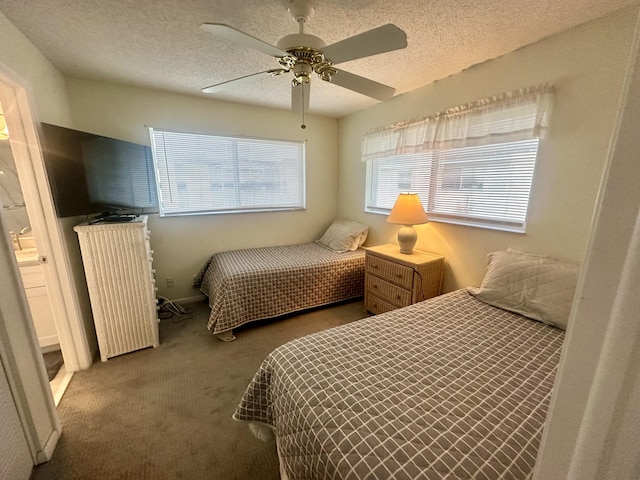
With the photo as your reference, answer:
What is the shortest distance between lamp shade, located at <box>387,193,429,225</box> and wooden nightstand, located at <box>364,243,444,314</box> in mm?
347

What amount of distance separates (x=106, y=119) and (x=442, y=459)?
348 centimetres

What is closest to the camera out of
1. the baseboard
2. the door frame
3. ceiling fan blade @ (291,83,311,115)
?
the door frame

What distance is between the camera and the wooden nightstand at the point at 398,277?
2.29 m

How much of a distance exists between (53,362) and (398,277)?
3.02 meters

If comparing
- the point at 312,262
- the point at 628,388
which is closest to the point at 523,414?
the point at 628,388

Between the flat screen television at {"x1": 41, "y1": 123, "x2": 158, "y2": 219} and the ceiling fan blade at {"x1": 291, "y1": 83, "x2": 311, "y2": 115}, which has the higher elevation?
the ceiling fan blade at {"x1": 291, "y1": 83, "x2": 311, "y2": 115}

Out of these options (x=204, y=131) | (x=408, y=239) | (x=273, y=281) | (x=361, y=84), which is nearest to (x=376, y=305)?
(x=408, y=239)

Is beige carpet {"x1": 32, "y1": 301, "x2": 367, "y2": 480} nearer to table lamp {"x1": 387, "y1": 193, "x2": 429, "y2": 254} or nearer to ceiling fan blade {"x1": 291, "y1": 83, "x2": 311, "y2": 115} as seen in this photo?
table lamp {"x1": 387, "y1": 193, "x2": 429, "y2": 254}

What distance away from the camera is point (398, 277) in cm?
241

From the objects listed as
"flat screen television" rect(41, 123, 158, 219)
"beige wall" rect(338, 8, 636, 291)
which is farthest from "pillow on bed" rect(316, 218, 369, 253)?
"flat screen television" rect(41, 123, 158, 219)

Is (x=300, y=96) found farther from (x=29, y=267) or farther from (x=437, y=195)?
(x=29, y=267)

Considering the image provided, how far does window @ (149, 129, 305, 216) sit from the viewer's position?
2.83 meters

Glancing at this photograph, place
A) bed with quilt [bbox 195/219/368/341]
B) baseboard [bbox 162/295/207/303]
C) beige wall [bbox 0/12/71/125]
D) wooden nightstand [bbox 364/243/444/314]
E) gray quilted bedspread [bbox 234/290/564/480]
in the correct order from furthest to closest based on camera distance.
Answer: baseboard [bbox 162/295/207/303] → bed with quilt [bbox 195/219/368/341] → wooden nightstand [bbox 364/243/444/314] → beige wall [bbox 0/12/71/125] → gray quilted bedspread [bbox 234/290/564/480]

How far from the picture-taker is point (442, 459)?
2.54 feet
